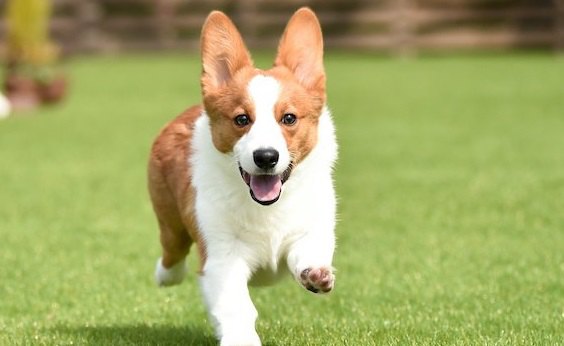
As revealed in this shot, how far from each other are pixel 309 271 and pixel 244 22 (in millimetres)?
22368

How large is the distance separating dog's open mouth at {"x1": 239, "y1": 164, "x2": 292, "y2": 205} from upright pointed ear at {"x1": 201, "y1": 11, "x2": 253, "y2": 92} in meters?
0.52

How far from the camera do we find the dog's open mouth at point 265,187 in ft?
15.4

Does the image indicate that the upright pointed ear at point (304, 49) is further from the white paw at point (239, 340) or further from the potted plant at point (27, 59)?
the potted plant at point (27, 59)

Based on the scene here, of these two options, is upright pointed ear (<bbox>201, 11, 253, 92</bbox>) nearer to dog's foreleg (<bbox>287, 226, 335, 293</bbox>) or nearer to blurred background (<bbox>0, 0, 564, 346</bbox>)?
dog's foreleg (<bbox>287, 226, 335, 293</bbox>)

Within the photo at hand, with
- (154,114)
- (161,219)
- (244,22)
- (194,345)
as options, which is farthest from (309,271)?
(244,22)

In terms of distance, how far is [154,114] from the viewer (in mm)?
16609

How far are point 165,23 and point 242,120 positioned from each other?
22513mm

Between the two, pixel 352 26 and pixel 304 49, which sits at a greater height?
pixel 304 49

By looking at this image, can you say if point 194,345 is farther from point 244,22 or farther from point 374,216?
point 244,22

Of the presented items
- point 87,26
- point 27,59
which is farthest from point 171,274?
point 87,26

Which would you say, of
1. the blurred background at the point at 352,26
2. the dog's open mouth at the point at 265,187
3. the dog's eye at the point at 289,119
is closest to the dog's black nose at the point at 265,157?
the dog's open mouth at the point at 265,187

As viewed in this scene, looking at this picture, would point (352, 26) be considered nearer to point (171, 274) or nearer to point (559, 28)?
point (559, 28)

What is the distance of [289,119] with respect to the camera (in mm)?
4781

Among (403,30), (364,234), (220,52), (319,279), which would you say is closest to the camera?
(319,279)
